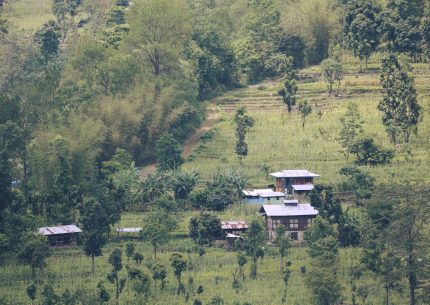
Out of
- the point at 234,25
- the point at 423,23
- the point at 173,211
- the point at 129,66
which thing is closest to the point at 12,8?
the point at 234,25

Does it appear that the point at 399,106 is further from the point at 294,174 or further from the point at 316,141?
the point at 294,174

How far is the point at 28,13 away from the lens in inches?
4003

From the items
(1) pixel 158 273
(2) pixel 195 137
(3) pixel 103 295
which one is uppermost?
(2) pixel 195 137

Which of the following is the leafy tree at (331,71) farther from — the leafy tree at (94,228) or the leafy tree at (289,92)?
the leafy tree at (94,228)

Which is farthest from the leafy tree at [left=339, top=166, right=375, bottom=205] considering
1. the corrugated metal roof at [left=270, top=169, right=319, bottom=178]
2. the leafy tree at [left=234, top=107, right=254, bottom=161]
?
the leafy tree at [left=234, top=107, right=254, bottom=161]

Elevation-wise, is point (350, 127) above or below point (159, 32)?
below

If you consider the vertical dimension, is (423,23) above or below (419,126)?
above

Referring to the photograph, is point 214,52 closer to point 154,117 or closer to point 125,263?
point 154,117

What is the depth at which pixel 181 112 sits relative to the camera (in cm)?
7588

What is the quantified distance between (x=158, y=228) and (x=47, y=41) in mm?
34913

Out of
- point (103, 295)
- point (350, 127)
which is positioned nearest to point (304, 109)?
point (350, 127)

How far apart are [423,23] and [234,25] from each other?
622 inches

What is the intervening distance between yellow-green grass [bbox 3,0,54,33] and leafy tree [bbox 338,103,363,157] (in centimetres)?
3082

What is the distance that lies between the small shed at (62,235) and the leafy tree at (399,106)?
1917 cm
